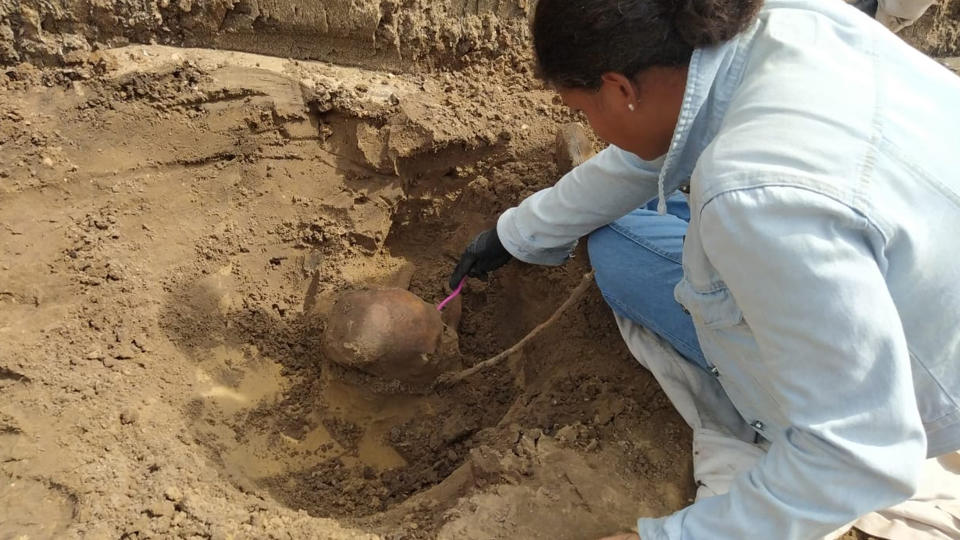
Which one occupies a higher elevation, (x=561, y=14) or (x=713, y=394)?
(x=561, y=14)

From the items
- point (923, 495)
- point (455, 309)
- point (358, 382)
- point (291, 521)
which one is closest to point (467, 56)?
point (455, 309)

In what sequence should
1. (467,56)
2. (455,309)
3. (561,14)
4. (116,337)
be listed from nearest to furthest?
(561,14), (116,337), (455,309), (467,56)

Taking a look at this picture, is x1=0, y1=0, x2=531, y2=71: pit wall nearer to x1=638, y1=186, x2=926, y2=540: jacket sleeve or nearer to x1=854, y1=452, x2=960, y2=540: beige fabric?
x1=638, y1=186, x2=926, y2=540: jacket sleeve

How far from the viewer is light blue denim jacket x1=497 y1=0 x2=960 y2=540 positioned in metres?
1.12

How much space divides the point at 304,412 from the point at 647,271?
4.12 ft

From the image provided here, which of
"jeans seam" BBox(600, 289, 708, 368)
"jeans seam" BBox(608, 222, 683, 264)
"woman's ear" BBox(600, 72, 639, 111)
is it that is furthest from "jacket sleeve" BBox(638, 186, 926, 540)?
"jeans seam" BBox(608, 222, 683, 264)

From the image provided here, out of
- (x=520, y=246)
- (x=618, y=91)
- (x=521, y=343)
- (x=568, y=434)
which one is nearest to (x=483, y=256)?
(x=520, y=246)

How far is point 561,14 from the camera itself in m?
1.24

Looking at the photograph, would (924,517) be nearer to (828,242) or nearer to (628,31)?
(828,242)

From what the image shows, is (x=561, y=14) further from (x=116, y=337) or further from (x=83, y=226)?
(x=83, y=226)

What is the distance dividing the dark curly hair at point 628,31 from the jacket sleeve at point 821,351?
0.30 meters

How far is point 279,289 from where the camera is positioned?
2.57m

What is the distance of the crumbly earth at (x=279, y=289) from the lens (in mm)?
1844

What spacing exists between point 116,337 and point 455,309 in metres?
1.12
